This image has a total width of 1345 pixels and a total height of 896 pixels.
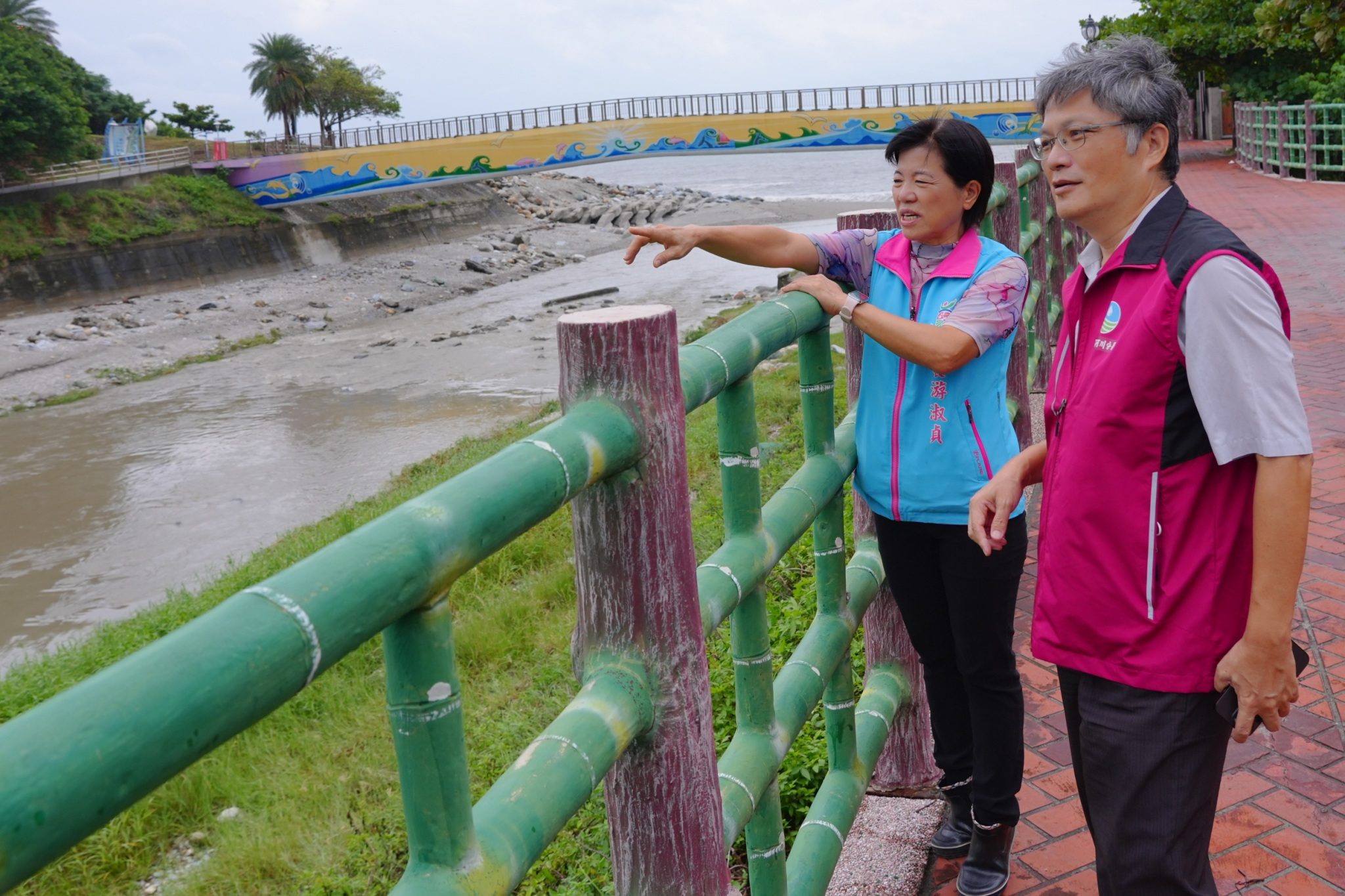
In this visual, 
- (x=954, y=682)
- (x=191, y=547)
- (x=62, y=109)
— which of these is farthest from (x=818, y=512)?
(x=62, y=109)

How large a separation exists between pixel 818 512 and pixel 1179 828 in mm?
828

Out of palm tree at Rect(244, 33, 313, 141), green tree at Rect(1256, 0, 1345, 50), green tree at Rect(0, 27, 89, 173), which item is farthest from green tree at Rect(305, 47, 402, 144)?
green tree at Rect(1256, 0, 1345, 50)

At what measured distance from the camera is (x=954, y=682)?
2.60m

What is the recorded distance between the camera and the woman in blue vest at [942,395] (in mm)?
2307

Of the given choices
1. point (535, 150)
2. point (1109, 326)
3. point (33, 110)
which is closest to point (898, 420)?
point (1109, 326)

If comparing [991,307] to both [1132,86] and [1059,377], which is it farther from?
[1132,86]

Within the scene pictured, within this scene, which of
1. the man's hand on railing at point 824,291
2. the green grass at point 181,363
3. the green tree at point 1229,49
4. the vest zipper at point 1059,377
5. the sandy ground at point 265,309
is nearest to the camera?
the vest zipper at point 1059,377

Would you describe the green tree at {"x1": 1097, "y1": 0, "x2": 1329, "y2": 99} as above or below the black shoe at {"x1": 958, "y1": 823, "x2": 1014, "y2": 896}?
above

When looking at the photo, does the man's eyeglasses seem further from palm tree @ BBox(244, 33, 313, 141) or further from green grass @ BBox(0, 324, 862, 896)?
palm tree @ BBox(244, 33, 313, 141)

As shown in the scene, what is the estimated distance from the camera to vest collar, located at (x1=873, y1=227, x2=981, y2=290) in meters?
2.34

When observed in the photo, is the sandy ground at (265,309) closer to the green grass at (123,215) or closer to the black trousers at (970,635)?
the green grass at (123,215)

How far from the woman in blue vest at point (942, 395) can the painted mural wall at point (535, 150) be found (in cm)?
3473

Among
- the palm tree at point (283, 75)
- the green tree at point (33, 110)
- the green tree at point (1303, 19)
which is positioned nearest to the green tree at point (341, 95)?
the palm tree at point (283, 75)

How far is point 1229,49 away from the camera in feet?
84.8
